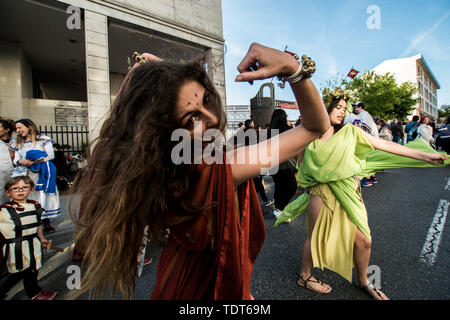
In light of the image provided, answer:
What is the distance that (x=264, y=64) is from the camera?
0.80 m

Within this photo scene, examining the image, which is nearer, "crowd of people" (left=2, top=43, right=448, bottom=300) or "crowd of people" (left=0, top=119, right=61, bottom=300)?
"crowd of people" (left=2, top=43, right=448, bottom=300)

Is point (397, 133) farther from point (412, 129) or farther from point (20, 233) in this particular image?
point (20, 233)

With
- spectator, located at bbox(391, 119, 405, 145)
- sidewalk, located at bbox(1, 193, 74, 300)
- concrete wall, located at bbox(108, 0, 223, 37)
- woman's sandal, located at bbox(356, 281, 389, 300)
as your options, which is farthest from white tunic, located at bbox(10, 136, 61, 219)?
spectator, located at bbox(391, 119, 405, 145)

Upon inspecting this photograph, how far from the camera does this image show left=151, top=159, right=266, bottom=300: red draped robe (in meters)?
0.95

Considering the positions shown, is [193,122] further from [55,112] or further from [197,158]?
[55,112]

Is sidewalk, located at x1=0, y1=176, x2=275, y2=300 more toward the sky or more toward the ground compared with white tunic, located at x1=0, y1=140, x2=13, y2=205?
more toward the ground

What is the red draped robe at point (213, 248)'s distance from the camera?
0.95 metres

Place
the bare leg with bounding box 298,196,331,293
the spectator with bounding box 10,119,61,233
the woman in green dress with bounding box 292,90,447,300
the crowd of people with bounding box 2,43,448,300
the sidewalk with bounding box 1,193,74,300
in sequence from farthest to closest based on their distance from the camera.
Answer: the spectator with bounding box 10,119,61,233
the sidewalk with bounding box 1,193,74,300
the bare leg with bounding box 298,196,331,293
the woman in green dress with bounding box 292,90,447,300
the crowd of people with bounding box 2,43,448,300

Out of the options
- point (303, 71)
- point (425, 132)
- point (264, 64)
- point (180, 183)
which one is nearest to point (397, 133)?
point (425, 132)

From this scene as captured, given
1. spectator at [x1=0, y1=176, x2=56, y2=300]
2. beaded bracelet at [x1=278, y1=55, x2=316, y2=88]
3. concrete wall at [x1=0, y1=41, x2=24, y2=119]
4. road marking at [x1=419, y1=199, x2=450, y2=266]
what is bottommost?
road marking at [x1=419, y1=199, x2=450, y2=266]

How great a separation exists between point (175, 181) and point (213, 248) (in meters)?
0.33

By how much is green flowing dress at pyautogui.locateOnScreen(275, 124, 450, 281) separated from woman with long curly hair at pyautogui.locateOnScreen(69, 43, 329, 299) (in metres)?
1.47

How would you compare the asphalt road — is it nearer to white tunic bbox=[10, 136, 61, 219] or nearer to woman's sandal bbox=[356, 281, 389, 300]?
woman's sandal bbox=[356, 281, 389, 300]

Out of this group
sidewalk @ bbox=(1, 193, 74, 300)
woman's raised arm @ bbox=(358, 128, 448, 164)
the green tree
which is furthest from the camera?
the green tree
